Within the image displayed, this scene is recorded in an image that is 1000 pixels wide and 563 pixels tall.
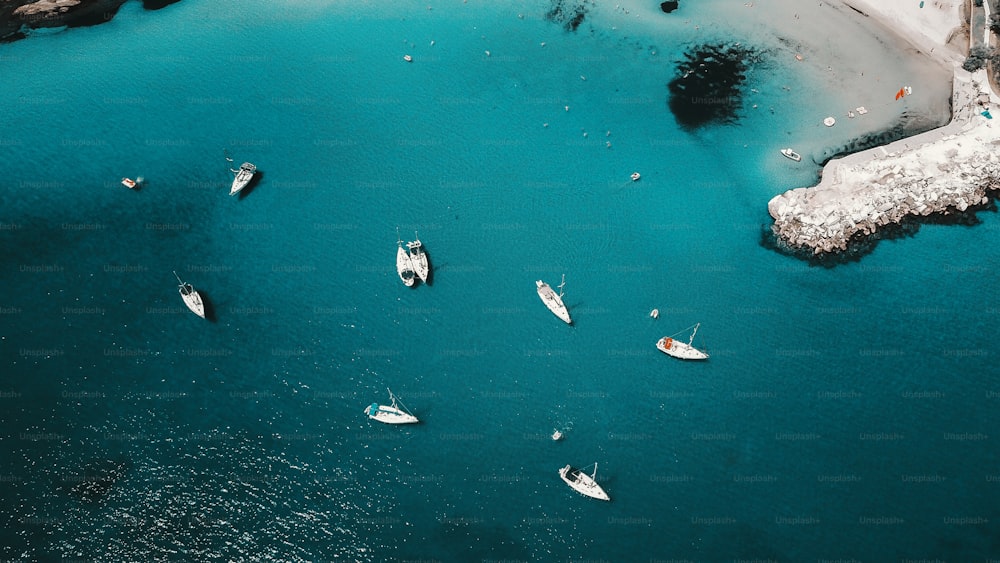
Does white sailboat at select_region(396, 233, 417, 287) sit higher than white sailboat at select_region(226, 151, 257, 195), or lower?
lower

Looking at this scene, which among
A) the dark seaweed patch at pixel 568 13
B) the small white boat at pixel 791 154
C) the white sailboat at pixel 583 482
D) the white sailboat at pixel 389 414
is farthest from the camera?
the dark seaweed patch at pixel 568 13

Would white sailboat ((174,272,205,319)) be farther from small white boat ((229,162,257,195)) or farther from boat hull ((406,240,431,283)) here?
boat hull ((406,240,431,283))

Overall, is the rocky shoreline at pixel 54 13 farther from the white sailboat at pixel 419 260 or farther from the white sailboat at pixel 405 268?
the white sailboat at pixel 419 260

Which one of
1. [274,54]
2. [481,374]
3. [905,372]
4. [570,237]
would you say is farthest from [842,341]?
[274,54]

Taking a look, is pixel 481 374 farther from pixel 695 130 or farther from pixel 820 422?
pixel 695 130

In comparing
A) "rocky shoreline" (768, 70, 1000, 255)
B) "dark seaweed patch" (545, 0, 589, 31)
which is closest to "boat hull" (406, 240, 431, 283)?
"rocky shoreline" (768, 70, 1000, 255)

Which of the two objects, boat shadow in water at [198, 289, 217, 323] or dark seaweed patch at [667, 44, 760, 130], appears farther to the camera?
dark seaweed patch at [667, 44, 760, 130]

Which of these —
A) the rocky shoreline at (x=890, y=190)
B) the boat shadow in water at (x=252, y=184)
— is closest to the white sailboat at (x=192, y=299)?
the boat shadow in water at (x=252, y=184)

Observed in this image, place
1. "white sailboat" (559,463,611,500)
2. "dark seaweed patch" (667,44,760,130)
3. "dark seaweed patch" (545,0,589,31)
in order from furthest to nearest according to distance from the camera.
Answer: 1. "dark seaweed patch" (545,0,589,31)
2. "dark seaweed patch" (667,44,760,130)
3. "white sailboat" (559,463,611,500)

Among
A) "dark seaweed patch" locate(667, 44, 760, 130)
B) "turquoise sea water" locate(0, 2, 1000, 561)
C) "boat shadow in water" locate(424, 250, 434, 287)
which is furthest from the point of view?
"dark seaweed patch" locate(667, 44, 760, 130)
